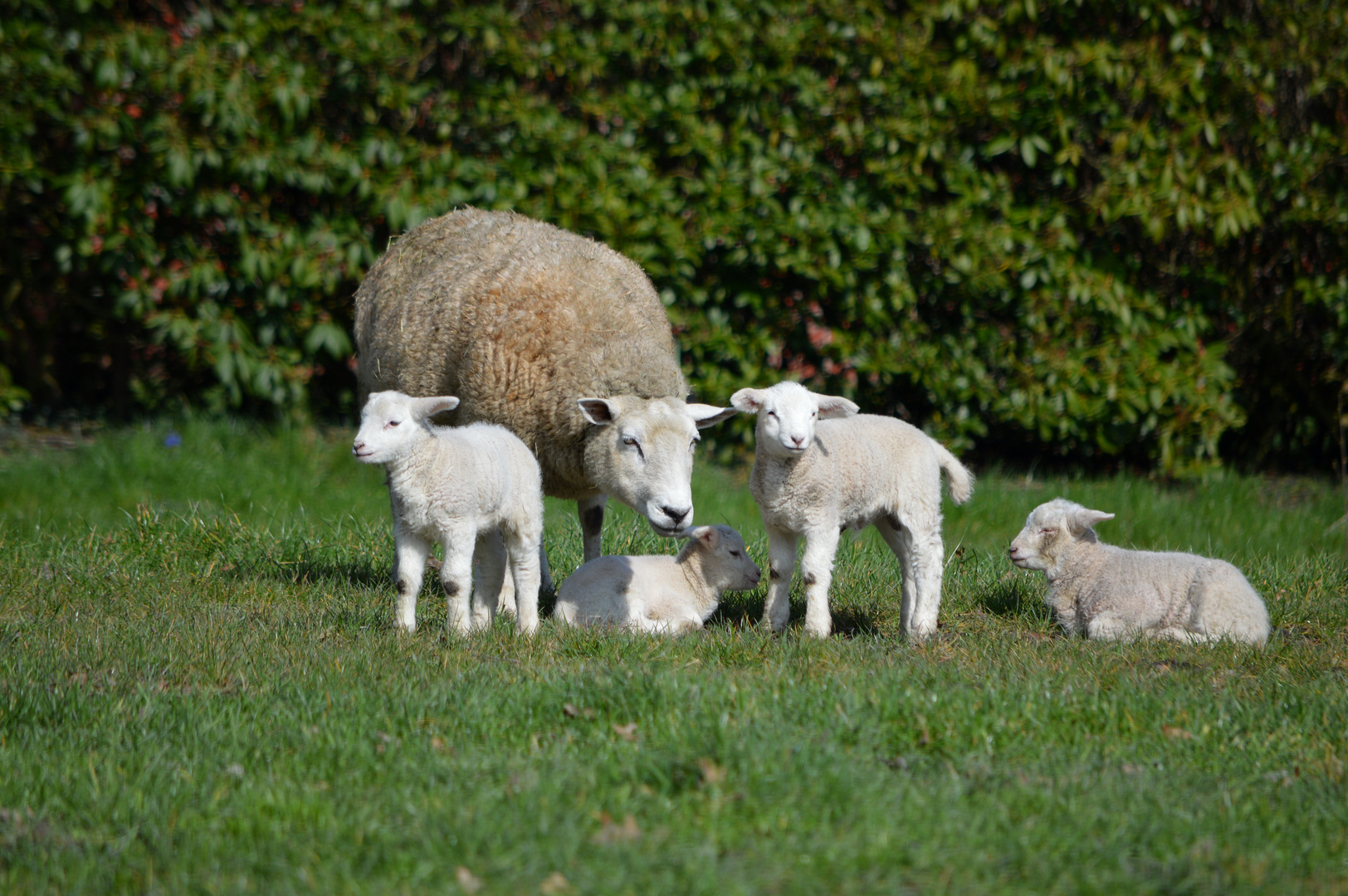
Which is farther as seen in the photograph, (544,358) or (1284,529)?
(1284,529)

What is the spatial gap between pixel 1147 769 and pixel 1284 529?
4.35 meters

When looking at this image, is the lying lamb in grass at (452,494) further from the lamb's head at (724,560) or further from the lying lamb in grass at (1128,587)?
the lying lamb in grass at (1128,587)

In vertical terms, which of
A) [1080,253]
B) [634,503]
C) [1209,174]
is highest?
[1209,174]

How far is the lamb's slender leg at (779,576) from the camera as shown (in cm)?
427

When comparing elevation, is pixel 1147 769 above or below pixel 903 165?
below

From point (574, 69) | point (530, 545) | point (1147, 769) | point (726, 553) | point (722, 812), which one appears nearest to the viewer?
point (722, 812)

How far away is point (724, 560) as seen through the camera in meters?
4.57

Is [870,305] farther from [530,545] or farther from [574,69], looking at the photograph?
[530,545]

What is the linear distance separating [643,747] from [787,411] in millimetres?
Result: 1408

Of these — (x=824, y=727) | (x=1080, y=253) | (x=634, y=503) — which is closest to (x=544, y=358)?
(x=634, y=503)

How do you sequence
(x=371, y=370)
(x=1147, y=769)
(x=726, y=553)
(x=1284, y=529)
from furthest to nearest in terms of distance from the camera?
(x=1284, y=529) < (x=371, y=370) < (x=726, y=553) < (x=1147, y=769)

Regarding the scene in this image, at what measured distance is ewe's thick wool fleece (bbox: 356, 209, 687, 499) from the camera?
185 inches

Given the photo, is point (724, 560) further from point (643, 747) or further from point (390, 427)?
point (643, 747)

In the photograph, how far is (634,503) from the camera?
431 centimetres
